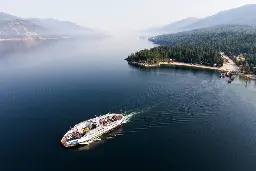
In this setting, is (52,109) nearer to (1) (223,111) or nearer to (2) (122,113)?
(2) (122,113)

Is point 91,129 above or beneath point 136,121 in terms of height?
beneath

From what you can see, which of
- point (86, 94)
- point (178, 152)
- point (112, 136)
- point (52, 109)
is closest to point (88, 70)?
point (86, 94)

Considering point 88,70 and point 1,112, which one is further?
point 88,70

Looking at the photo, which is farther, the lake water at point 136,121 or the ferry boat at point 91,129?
the ferry boat at point 91,129

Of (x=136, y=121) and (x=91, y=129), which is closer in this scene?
(x=91, y=129)
